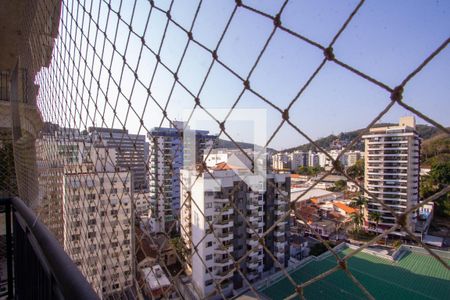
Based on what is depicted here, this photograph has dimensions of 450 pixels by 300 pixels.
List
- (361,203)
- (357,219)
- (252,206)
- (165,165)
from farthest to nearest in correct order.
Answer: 1. (357,219)
2. (361,203)
3. (252,206)
4. (165,165)

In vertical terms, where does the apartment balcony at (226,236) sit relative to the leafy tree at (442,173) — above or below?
below

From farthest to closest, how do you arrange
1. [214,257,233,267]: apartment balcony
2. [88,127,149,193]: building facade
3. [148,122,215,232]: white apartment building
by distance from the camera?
[214,257,233,267]: apartment balcony
[88,127,149,193]: building facade
[148,122,215,232]: white apartment building

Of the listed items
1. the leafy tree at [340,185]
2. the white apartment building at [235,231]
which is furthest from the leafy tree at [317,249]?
the leafy tree at [340,185]

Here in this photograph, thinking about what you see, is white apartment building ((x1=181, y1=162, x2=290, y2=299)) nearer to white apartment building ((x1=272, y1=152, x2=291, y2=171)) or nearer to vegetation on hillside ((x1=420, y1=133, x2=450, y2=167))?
white apartment building ((x1=272, y1=152, x2=291, y2=171))

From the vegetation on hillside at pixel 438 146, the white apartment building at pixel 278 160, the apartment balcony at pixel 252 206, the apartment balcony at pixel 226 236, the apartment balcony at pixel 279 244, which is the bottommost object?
the apartment balcony at pixel 279 244

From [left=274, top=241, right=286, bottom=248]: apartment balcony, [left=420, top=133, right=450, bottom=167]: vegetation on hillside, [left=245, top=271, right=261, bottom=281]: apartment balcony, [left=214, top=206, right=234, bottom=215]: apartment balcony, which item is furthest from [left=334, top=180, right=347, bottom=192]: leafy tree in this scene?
[left=420, top=133, right=450, bottom=167]: vegetation on hillside

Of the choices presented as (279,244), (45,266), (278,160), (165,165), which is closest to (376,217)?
(279,244)

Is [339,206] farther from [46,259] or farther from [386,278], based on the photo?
[46,259]

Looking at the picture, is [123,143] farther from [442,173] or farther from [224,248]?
[442,173]

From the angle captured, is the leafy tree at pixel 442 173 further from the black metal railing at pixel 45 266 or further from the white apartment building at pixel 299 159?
the white apartment building at pixel 299 159

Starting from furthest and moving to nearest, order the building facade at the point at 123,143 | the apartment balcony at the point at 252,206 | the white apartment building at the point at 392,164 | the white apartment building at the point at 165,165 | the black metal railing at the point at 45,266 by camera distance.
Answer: the apartment balcony at the point at 252,206 < the white apartment building at the point at 392,164 < the building facade at the point at 123,143 < the white apartment building at the point at 165,165 < the black metal railing at the point at 45,266

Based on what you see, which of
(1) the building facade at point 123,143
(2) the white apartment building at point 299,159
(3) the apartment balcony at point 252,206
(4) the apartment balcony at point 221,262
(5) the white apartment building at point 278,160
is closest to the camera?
(1) the building facade at point 123,143
